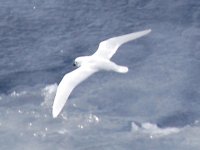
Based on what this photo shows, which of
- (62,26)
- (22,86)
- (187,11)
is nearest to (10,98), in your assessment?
(22,86)

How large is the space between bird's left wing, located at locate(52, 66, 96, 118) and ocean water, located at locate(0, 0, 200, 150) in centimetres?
316

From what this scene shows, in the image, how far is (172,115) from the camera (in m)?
46.1

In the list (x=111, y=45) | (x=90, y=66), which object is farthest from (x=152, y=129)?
(x=111, y=45)

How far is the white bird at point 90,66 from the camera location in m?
42.4

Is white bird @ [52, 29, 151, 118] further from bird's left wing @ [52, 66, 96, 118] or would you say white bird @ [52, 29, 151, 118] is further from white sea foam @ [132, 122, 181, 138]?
white sea foam @ [132, 122, 181, 138]

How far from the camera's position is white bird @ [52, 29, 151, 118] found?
42406 millimetres

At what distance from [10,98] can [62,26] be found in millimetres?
8223

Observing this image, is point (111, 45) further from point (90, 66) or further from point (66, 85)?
point (66, 85)

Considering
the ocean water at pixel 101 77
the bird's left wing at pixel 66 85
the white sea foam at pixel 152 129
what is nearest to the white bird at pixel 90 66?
the bird's left wing at pixel 66 85

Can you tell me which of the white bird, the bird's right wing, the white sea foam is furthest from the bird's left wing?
the white sea foam

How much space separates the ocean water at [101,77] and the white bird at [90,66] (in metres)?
2.77

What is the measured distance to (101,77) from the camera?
49344 millimetres

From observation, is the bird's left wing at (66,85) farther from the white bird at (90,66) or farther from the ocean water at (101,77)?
the ocean water at (101,77)

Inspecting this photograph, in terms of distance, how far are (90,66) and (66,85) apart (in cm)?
298
